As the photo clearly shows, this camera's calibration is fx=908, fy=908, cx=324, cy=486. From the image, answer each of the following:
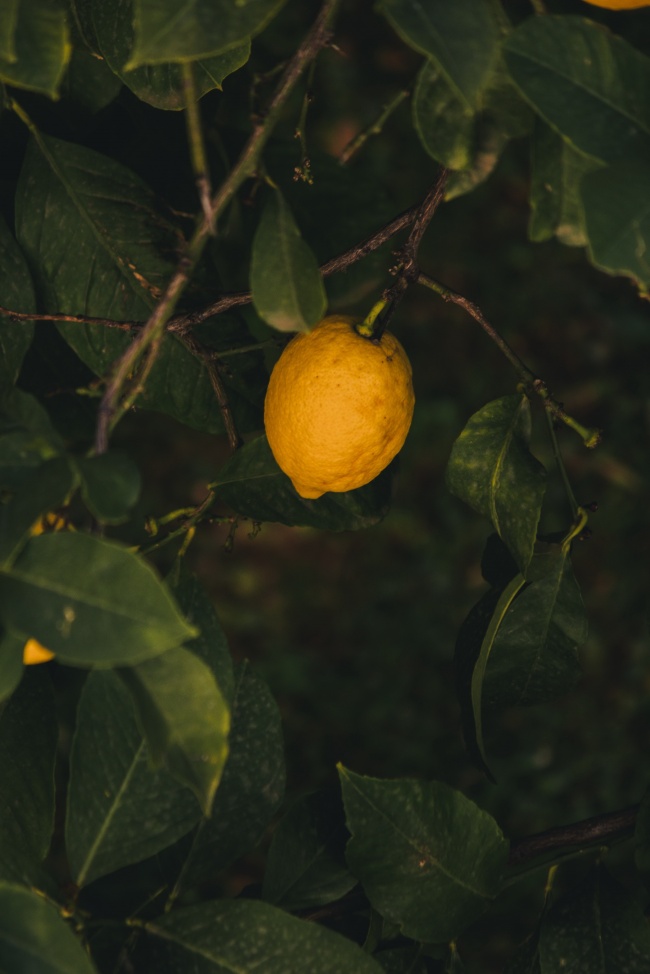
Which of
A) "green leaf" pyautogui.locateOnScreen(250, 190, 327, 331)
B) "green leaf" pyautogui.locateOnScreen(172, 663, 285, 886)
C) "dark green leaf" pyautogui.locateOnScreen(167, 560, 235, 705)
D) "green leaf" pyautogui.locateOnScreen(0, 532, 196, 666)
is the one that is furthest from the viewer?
"green leaf" pyautogui.locateOnScreen(172, 663, 285, 886)

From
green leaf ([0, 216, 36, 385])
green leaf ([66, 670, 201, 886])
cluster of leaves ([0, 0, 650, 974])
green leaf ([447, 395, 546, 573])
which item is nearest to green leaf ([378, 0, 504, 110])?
cluster of leaves ([0, 0, 650, 974])

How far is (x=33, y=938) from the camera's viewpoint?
0.64 m

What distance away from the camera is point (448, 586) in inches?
91.1

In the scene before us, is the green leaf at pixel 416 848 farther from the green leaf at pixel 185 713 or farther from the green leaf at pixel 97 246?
the green leaf at pixel 97 246

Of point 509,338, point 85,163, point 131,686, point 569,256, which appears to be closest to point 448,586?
point 509,338

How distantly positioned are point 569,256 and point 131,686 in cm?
216

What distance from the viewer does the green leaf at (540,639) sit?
36.0 inches

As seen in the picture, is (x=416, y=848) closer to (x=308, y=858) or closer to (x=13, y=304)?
(x=308, y=858)

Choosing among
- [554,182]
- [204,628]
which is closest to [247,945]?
[204,628]

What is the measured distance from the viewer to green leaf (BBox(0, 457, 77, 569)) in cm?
56

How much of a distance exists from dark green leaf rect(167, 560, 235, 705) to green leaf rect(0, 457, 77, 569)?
0.23 metres

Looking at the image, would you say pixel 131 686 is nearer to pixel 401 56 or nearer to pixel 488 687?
pixel 488 687

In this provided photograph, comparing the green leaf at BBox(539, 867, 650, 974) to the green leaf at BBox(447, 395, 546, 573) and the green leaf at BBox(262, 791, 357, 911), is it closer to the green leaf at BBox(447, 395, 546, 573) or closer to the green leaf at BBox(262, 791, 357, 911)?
the green leaf at BBox(262, 791, 357, 911)

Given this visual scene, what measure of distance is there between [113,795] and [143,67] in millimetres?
647
